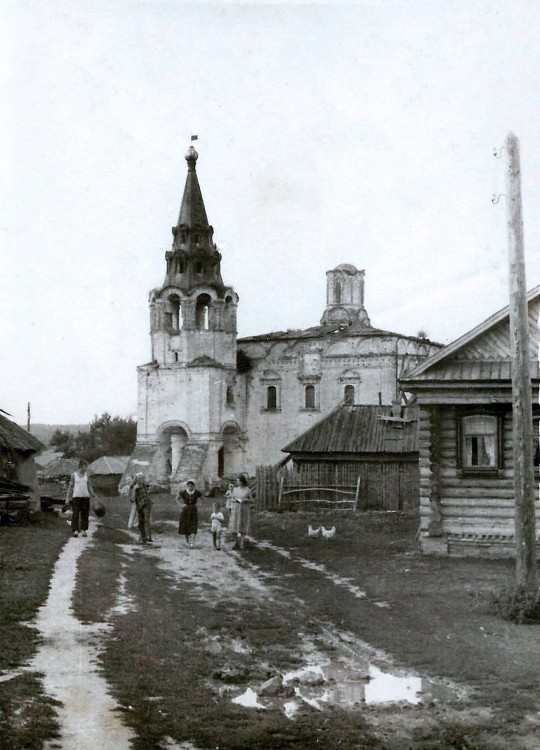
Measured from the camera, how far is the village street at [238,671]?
6.78 metres

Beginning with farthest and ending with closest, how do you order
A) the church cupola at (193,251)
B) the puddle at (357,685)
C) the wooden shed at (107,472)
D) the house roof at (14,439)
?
the wooden shed at (107,472) → the church cupola at (193,251) → the house roof at (14,439) → the puddle at (357,685)

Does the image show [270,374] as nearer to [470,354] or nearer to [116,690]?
[470,354]

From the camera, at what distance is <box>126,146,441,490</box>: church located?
46438 millimetres

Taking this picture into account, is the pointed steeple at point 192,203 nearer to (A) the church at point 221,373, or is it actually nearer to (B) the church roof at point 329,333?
(A) the church at point 221,373

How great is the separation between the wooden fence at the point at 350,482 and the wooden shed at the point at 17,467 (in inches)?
395

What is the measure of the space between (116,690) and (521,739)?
3.51 meters

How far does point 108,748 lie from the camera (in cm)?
629

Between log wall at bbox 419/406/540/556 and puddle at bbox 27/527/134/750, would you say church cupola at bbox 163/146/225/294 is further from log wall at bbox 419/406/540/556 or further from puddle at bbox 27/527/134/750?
puddle at bbox 27/527/134/750

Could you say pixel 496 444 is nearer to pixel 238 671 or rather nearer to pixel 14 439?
pixel 238 671

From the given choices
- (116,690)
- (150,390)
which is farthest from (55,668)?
(150,390)

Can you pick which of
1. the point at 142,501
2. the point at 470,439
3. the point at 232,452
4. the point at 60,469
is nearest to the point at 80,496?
the point at 142,501

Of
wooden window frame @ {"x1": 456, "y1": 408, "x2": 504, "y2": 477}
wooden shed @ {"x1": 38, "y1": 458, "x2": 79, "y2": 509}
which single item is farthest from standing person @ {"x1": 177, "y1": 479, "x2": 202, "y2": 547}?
wooden shed @ {"x1": 38, "y1": 458, "x2": 79, "y2": 509}

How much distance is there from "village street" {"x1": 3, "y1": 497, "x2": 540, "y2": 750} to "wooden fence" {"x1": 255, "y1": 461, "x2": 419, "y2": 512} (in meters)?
16.3

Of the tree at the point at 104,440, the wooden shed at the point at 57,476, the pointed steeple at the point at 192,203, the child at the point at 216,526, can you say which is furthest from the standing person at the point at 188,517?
the tree at the point at 104,440
